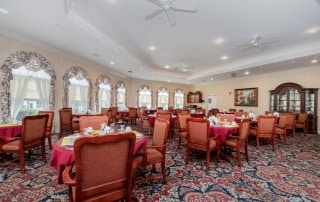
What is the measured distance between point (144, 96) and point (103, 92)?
3.95 meters

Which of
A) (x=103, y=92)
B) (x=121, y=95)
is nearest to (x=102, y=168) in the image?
(x=103, y=92)

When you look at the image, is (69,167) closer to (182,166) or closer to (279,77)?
(182,166)

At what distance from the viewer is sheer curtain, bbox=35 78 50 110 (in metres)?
5.85

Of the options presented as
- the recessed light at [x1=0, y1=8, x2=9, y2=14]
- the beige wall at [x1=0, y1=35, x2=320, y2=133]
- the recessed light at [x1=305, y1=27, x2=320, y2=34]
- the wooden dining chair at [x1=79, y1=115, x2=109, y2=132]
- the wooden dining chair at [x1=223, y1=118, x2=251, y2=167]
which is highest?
the recessed light at [x1=305, y1=27, x2=320, y2=34]

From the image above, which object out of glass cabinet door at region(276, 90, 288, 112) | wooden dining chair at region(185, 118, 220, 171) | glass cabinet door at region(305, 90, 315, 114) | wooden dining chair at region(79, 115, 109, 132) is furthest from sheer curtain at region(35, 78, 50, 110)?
glass cabinet door at region(305, 90, 315, 114)

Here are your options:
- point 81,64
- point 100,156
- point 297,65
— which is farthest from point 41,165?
point 297,65

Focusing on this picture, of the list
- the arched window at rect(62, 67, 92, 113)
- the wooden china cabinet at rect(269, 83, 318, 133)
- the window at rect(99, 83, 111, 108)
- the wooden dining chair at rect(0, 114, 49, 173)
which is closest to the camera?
the wooden dining chair at rect(0, 114, 49, 173)

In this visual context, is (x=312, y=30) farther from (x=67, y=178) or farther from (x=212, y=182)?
(x=67, y=178)

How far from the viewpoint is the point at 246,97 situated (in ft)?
34.2

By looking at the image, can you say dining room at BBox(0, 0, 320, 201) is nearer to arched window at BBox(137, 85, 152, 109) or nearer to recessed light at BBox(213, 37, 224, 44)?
arched window at BBox(137, 85, 152, 109)

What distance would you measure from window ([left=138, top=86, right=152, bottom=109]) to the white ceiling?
15.9 ft

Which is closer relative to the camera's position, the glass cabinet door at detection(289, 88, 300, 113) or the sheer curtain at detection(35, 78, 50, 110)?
the sheer curtain at detection(35, 78, 50, 110)

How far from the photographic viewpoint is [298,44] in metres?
6.02

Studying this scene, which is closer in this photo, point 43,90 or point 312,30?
point 312,30
